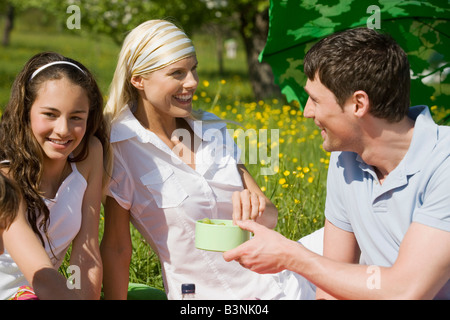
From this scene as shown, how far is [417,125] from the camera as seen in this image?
231 cm

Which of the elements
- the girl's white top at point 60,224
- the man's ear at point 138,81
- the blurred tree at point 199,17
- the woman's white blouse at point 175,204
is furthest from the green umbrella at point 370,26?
the blurred tree at point 199,17

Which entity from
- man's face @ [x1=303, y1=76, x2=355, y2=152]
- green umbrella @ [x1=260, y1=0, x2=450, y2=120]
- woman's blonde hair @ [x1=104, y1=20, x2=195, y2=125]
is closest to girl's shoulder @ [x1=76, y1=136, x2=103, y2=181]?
woman's blonde hair @ [x1=104, y1=20, x2=195, y2=125]

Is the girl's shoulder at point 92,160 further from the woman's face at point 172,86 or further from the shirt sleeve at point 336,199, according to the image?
the shirt sleeve at point 336,199

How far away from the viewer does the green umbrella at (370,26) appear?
361cm

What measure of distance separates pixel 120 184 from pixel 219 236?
686mm

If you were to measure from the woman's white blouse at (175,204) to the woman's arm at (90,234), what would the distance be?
11 centimetres

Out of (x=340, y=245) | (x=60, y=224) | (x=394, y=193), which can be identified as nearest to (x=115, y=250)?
(x=60, y=224)

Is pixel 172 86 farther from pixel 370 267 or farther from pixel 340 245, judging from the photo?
pixel 370 267

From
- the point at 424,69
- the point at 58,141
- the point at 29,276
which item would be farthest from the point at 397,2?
the point at 29,276

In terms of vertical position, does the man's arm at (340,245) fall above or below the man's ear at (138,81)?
below

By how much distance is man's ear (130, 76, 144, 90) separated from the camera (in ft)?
9.74

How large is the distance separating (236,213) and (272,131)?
137 inches

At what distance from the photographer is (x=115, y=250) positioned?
2.94 m
